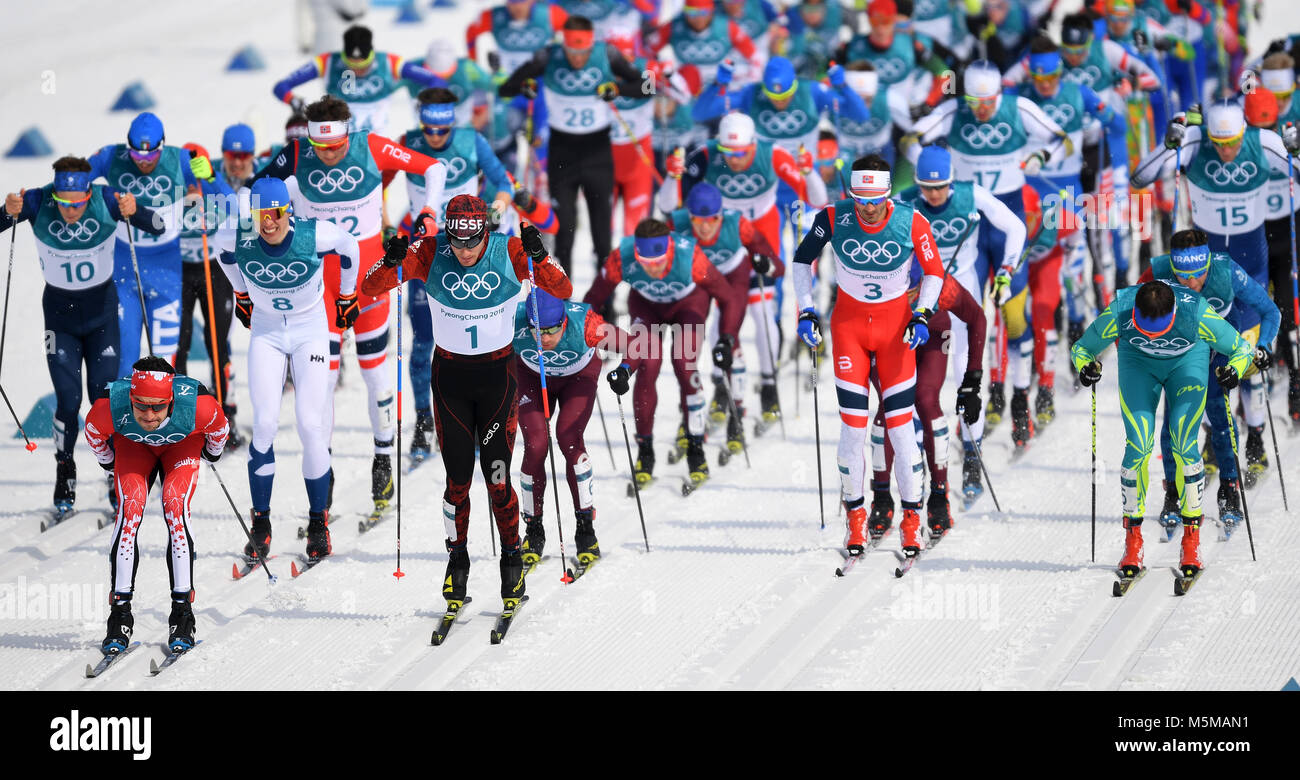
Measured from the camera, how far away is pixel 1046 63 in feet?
43.4

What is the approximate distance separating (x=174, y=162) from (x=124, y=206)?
0.93m

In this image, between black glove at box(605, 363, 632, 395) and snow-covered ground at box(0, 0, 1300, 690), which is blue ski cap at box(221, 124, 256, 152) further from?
black glove at box(605, 363, 632, 395)

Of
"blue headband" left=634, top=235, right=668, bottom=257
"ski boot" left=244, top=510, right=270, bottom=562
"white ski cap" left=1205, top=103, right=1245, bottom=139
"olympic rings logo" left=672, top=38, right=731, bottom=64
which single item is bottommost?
"ski boot" left=244, top=510, right=270, bottom=562

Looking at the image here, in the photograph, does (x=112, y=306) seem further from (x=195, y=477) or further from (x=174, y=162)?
(x=195, y=477)

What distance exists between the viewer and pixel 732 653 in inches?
350

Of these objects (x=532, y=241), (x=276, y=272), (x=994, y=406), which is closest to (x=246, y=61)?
(x=994, y=406)

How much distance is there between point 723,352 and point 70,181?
3.93 meters

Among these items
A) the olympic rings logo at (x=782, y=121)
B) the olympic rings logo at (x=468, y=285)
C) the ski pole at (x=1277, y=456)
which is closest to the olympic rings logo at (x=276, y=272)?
the olympic rings logo at (x=468, y=285)

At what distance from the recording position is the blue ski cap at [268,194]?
9766 mm

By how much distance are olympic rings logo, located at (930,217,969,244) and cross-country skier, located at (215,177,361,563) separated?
329 centimetres

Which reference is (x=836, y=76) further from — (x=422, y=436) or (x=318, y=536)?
(x=318, y=536)

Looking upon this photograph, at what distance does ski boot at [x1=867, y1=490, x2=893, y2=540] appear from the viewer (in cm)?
1036

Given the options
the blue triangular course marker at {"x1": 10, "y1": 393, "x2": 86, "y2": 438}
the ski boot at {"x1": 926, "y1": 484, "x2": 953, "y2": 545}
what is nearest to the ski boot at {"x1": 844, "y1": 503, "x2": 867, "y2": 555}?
the ski boot at {"x1": 926, "y1": 484, "x2": 953, "y2": 545}

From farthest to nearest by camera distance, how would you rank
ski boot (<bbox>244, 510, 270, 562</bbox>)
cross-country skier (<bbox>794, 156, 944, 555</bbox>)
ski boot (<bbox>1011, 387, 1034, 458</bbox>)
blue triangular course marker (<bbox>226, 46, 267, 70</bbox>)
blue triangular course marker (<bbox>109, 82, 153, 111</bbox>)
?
blue triangular course marker (<bbox>226, 46, 267, 70</bbox>) → blue triangular course marker (<bbox>109, 82, 153, 111</bbox>) → ski boot (<bbox>1011, 387, 1034, 458</bbox>) → ski boot (<bbox>244, 510, 270, 562</bbox>) → cross-country skier (<bbox>794, 156, 944, 555</bbox>)
